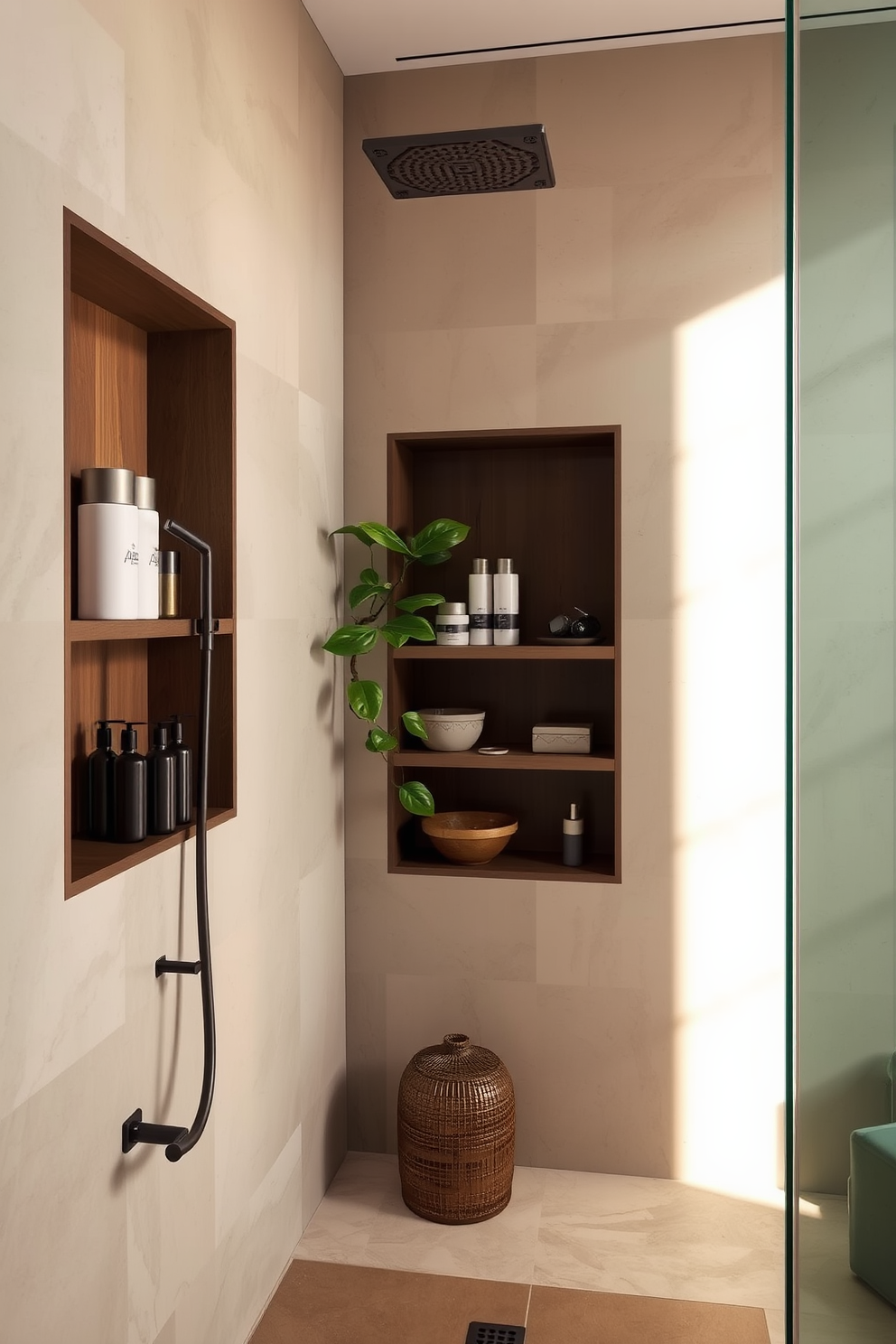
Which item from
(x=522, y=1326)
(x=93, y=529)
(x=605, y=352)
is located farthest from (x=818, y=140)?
(x=522, y=1326)

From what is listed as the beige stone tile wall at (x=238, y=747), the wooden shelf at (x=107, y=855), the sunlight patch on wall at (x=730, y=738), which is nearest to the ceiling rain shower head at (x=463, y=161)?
the beige stone tile wall at (x=238, y=747)

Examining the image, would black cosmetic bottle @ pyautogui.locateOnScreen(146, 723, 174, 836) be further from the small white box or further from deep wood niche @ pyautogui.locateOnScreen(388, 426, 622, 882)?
the small white box

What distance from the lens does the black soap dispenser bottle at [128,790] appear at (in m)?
1.44

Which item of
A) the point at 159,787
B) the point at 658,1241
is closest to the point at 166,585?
the point at 159,787

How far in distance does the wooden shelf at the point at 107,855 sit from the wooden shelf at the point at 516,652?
894 mm

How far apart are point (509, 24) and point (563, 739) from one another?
1.57m

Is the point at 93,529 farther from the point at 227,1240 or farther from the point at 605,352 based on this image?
the point at 605,352

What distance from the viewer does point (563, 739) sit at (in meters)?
2.38

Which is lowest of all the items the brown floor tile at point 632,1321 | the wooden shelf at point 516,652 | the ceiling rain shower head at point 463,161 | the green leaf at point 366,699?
the brown floor tile at point 632,1321

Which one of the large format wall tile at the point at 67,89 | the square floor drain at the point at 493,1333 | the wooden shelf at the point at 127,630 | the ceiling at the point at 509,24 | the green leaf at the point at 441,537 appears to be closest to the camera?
the large format wall tile at the point at 67,89

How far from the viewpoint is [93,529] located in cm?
134

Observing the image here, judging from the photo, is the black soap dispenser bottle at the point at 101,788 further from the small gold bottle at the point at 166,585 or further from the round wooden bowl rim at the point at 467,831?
the round wooden bowl rim at the point at 467,831

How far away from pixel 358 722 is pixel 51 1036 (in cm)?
133

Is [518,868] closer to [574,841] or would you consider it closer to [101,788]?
[574,841]
